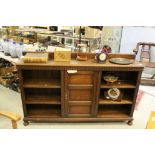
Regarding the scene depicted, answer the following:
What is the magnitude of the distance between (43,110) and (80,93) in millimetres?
625

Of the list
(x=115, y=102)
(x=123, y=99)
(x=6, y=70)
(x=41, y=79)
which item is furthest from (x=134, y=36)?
(x=6, y=70)

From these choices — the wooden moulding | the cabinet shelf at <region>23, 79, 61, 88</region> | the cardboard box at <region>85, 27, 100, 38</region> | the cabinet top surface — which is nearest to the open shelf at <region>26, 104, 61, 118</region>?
the cabinet shelf at <region>23, 79, 61, 88</region>

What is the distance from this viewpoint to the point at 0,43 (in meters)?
3.30

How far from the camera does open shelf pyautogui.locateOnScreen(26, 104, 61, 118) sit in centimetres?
249

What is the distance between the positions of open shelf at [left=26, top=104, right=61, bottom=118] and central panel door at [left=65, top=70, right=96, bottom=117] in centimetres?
21

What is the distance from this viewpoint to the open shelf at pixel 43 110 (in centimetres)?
249

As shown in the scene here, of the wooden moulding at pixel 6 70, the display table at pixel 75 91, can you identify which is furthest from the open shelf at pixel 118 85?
Answer: the wooden moulding at pixel 6 70

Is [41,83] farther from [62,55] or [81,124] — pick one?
[81,124]

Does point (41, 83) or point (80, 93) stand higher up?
point (41, 83)

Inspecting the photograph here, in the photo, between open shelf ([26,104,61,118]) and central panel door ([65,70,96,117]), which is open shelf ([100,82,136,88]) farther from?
open shelf ([26,104,61,118])

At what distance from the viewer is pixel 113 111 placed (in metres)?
2.63

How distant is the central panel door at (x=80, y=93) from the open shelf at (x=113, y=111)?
19cm

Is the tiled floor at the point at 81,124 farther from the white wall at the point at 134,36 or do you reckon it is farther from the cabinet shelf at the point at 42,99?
the white wall at the point at 134,36
